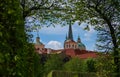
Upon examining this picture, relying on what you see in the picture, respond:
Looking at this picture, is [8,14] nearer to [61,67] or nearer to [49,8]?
[49,8]

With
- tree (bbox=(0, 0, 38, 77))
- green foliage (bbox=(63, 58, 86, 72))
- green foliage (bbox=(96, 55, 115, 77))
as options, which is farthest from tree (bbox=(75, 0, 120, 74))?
green foliage (bbox=(63, 58, 86, 72))

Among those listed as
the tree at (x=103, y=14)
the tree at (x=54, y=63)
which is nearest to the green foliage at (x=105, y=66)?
the tree at (x=103, y=14)

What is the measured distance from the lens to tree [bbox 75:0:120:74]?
2306cm

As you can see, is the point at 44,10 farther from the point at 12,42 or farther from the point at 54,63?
the point at 54,63

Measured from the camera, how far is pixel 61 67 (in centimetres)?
10512

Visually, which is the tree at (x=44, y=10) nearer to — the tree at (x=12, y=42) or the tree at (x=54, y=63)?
the tree at (x=12, y=42)

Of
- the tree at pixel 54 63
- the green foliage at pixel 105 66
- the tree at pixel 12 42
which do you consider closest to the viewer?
the tree at pixel 12 42

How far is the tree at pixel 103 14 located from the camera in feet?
75.7

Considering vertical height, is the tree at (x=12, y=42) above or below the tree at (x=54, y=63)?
below

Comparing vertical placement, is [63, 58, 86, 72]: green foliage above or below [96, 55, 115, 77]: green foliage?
above

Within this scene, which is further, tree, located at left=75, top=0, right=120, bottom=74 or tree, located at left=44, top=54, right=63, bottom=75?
tree, located at left=44, top=54, right=63, bottom=75

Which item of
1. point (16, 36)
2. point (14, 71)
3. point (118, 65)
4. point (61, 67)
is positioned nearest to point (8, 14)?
point (16, 36)

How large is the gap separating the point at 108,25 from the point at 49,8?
4.41 meters

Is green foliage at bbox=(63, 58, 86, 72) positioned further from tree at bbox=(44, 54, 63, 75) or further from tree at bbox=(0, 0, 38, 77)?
tree at bbox=(0, 0, 38, 77)
